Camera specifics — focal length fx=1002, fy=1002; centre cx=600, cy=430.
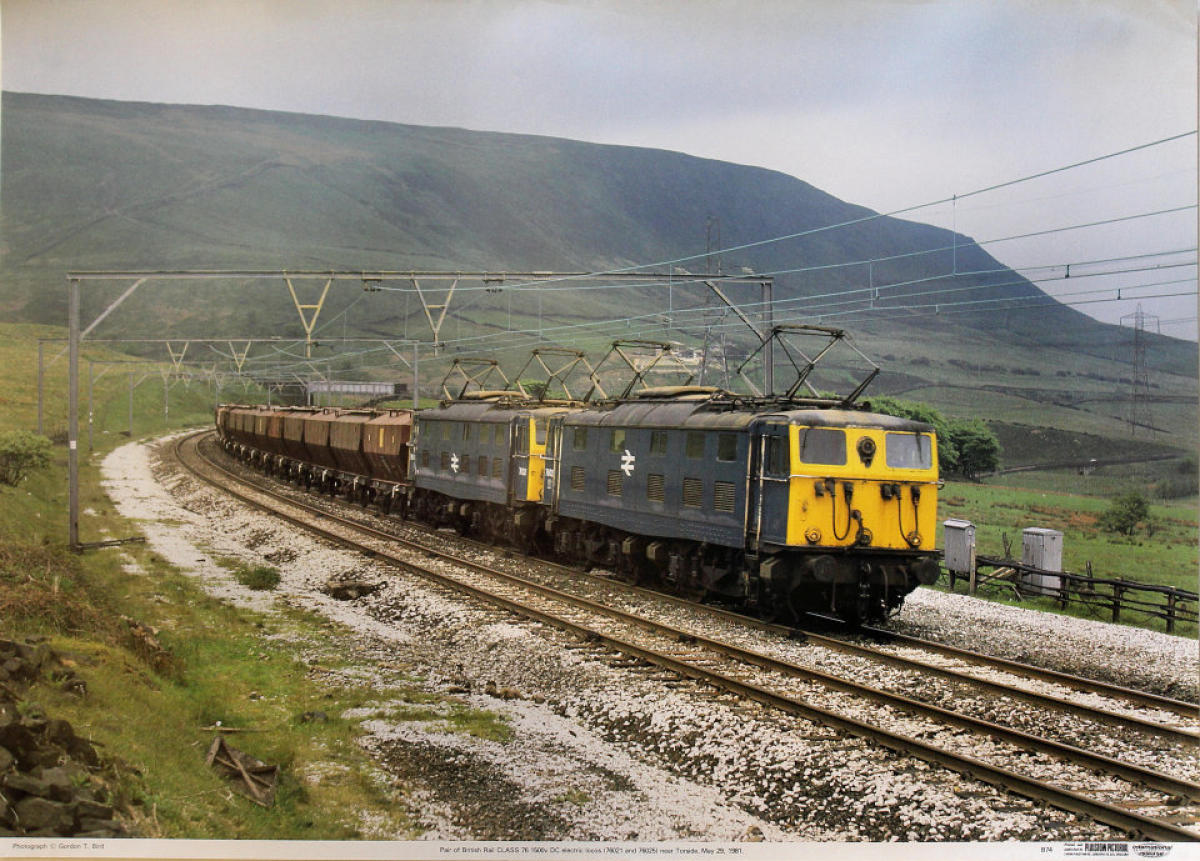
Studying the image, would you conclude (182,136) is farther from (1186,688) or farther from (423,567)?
(1186,688)

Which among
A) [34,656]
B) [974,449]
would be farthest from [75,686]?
[974,449]

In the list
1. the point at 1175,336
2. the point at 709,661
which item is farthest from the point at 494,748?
the point at 1175,336

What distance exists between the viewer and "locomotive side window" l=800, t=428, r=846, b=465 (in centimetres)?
1154

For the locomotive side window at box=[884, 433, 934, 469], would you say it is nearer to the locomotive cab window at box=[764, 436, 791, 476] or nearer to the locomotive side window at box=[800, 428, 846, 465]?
the locomotive side window at box=[800, 428, 846, 465]

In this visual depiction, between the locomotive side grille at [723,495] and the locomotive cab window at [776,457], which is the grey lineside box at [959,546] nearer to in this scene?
the locomotive side grille at [723,495]

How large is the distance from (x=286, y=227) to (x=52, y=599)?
20.4 m

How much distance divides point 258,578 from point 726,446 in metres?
6.90

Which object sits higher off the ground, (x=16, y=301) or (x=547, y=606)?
(x=16, y=301)

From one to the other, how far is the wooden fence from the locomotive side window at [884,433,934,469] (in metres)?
3.27

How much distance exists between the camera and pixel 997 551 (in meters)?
21.1

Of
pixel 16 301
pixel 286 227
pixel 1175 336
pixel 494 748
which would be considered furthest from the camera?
pixel 286 227

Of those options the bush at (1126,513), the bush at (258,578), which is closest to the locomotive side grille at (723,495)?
the bush at (1126,513)

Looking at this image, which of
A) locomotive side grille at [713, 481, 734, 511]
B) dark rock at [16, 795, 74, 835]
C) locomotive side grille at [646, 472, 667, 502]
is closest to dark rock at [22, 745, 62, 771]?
dark rock at [16, 795, 74, 835]

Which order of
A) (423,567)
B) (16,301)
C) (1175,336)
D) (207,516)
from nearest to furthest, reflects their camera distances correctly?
(1175,336)
(423,567)
(16,301)
(207,516)
